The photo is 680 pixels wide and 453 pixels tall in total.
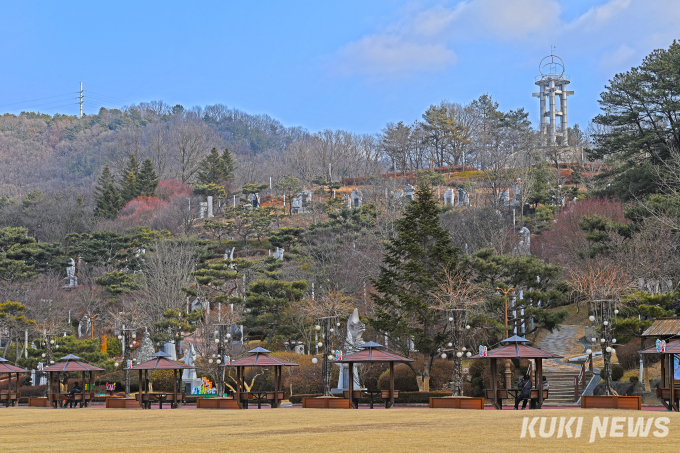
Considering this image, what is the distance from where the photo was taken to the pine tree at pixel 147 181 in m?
72.4

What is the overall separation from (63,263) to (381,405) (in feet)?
119

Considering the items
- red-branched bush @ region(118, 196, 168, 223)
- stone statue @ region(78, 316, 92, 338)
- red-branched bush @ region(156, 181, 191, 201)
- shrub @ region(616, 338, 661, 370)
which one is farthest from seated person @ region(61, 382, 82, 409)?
red-branched bush @ region(156, 181, 191, 201)

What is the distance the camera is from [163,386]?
1257 inches

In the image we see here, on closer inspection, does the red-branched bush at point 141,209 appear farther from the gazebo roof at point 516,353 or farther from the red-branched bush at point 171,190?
the gazebo roof at point 516,353

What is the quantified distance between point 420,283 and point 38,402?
16213 mm

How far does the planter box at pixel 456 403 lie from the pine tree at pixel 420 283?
6065 mm

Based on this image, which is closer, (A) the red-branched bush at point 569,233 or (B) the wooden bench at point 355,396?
(B) the wooden bench at point 355,396

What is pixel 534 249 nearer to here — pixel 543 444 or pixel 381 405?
pixel 381 405

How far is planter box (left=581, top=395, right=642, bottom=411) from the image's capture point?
1710 cm

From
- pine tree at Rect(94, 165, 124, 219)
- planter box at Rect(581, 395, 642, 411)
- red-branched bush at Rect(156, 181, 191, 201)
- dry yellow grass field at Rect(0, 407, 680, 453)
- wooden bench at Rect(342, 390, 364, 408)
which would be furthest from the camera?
red-branched bush at Rect(156, 181, 191, 201)

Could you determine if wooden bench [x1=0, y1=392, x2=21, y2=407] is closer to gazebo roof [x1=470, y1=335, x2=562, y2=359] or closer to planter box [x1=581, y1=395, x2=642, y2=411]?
gazebo roof [x1=470, y1=335, x2=562, y2=359]

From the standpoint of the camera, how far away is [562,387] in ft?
84.4

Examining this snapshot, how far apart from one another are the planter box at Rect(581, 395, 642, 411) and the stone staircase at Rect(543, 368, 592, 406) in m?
5.07

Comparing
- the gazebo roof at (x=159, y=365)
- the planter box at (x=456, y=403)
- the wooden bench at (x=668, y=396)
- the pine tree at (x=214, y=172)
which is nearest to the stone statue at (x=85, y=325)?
the gazebo roof at (x=159, y=365)
